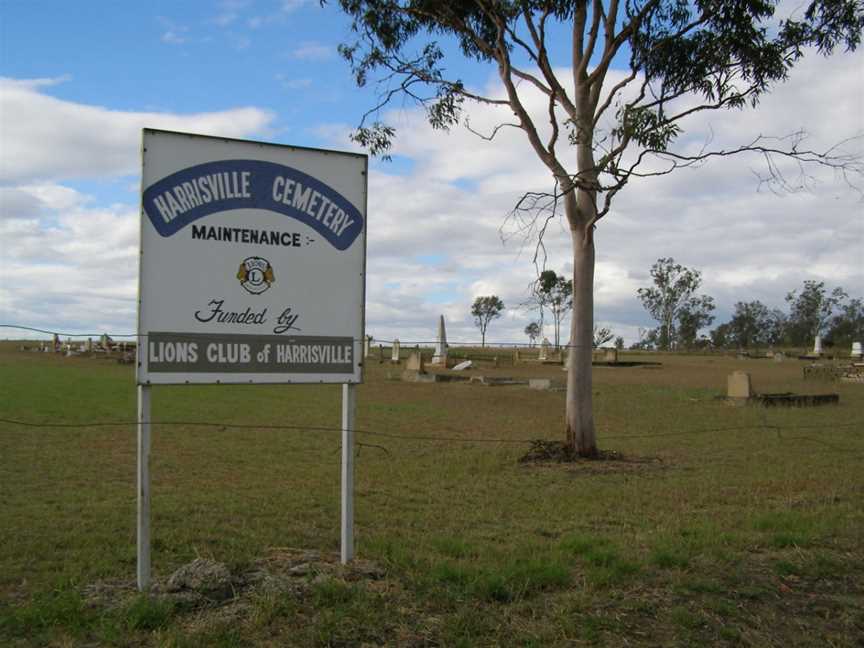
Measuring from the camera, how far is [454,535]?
20.7 ft

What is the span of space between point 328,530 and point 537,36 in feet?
28.4

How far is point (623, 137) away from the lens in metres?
10.8

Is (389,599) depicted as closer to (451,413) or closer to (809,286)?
(451,413)

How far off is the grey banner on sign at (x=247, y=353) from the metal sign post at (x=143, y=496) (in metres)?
0.21

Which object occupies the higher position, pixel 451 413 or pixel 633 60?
pixel 633 60

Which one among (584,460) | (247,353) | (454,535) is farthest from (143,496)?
(584,460)

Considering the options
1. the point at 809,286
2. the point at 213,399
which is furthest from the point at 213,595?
the point at 809,286

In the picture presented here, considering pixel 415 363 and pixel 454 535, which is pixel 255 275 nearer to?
pixel 454 535

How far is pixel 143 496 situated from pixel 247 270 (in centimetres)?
146

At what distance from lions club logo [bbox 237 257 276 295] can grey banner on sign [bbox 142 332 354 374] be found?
1.00ft

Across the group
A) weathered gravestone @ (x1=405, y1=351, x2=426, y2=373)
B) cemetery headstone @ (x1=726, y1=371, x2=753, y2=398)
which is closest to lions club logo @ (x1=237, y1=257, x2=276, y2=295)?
cemetery headstone @ (x1=726, y1=371, x2=753, y2=398)

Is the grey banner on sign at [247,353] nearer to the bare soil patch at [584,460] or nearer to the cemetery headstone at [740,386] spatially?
the bare soil patch at [584,460]

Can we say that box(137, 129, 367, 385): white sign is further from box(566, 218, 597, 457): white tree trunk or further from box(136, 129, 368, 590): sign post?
box(566, 218, 597, 457): white tree trunk

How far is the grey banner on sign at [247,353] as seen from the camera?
4.71 m
